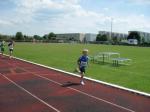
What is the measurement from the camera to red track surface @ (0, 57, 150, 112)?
29.7 feet

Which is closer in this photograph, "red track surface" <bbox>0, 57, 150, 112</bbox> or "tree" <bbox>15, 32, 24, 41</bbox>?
"red track surface" <bbox>0, 57, 150, 112</bbox>

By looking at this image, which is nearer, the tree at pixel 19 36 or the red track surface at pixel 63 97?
the red track surface at pixel 63 97

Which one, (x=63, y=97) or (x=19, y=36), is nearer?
(x=63, y=97)

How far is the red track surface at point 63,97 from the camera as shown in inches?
356

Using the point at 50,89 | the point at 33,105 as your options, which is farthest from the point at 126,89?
the point at 33,105

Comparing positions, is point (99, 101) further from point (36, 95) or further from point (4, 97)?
point (4, 97)

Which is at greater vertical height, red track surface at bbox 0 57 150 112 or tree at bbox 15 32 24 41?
tree at bbox 15 32 24 41

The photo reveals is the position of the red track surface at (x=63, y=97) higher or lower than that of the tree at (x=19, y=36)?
lower

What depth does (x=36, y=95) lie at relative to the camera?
1077 centimetres

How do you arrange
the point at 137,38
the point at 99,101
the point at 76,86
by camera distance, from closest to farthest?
the point at 99,101 → the point at 76,86 → the point at 137,38

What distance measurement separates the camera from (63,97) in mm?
10477

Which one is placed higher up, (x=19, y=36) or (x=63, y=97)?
(x=19, y=36)

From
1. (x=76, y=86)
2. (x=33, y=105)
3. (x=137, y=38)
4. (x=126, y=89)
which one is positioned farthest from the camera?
(x=137, y=38)

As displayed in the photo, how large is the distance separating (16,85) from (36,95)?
2.24 metres
